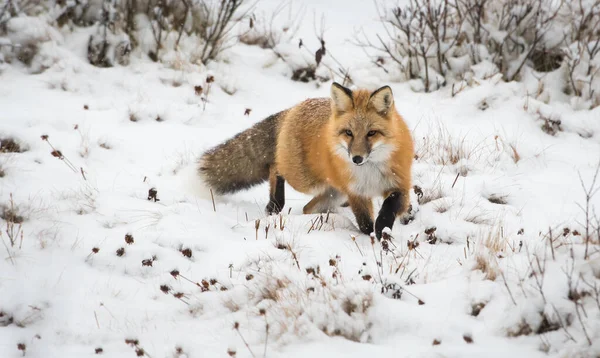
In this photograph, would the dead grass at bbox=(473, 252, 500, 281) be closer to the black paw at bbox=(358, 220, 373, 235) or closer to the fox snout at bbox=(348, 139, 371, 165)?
the fox snout at bbox=(348, 139, 371, 165)

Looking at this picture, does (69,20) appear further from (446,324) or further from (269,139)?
(446,324)

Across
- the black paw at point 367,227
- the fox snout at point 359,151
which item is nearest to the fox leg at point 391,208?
the black paw at point 367,227

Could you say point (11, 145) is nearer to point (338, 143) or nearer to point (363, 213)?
point (338, 143)

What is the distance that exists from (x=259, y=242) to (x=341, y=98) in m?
1.46

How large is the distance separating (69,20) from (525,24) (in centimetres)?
683

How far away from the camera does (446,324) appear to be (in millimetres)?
3150

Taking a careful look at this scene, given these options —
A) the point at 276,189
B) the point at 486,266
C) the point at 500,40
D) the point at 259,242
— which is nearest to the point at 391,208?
the point at 259,242

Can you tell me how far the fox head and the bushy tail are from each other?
3.89 ft

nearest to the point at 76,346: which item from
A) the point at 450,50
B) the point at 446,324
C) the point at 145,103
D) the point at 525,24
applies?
the point at 446,324

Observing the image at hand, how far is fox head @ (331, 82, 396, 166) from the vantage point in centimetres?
465

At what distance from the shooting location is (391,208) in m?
4.79

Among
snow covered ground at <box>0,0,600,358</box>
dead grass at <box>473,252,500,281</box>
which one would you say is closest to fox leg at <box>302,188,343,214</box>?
snow covered ground at <box>0,0,600,358</box>

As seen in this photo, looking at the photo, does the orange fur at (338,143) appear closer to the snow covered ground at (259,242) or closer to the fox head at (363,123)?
the fox head at (363,123)

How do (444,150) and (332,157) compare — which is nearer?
(332,157)
